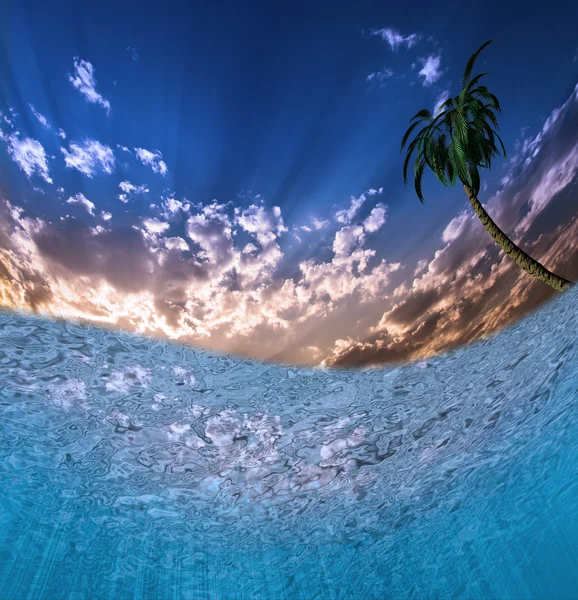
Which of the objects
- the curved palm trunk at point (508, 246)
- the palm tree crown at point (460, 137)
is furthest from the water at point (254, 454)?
the palm tree crown at point (460, 137)

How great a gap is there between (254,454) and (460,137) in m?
12.6

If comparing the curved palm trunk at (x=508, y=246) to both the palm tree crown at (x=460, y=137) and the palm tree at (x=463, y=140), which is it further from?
the palm tree crown at (x=460, y=137)

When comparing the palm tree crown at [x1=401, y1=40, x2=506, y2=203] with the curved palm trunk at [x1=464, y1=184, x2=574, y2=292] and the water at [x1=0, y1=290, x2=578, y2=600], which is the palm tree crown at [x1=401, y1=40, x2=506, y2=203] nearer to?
the curved palm trunk at [x1=464, y1=184, x2=574, y2=292]

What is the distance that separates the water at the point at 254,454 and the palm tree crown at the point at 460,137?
5808 mm

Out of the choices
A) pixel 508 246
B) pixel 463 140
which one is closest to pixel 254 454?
pixel 508 246

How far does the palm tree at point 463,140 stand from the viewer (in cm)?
878

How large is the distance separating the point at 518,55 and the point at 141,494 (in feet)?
65.3

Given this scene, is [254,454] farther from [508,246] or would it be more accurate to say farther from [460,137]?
[460,137]

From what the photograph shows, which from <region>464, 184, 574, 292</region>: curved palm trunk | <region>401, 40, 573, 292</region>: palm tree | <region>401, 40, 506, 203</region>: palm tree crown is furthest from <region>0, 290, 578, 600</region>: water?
<region>401, 40, 506, 203</region>: palm tree crown

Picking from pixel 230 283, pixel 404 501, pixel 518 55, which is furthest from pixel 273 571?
pixel 518 55

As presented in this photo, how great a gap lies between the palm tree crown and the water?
5808 millimetres

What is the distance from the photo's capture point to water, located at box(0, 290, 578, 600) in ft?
40.8

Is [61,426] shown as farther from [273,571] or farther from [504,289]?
[273,571]

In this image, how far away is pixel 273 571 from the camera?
87.2 ft
